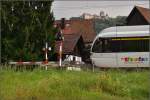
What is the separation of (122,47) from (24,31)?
41.3ft

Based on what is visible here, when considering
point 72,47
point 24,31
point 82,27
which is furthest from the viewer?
point 82,27

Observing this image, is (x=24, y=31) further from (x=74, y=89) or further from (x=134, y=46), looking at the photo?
(x=74, y=89)

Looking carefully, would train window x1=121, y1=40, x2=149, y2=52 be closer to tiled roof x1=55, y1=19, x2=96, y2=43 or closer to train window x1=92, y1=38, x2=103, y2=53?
train window x1=92, y1=38, x2=103, y2=53

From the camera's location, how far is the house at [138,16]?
55.4 m

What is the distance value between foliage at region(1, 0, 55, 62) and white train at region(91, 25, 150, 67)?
989 cm

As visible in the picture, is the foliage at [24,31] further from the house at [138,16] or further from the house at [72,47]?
the house at [138,16]

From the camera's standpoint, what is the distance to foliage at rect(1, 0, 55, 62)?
3562cm

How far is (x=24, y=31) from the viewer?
3669 centimetres

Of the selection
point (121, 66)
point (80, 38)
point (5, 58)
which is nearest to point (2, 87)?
point (121, 66)

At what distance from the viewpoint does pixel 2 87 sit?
10.7 meters

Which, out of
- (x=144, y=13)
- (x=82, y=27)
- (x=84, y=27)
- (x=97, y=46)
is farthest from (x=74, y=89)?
(x=84, y=27)

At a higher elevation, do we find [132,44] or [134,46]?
[132,44]

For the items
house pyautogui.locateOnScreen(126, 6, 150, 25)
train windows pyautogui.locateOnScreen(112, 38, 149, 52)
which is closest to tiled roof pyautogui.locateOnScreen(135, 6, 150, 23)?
house pyautogui.locateOnScreen(126, 6, 150, 25)

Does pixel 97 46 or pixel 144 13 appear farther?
pixel 144 13
